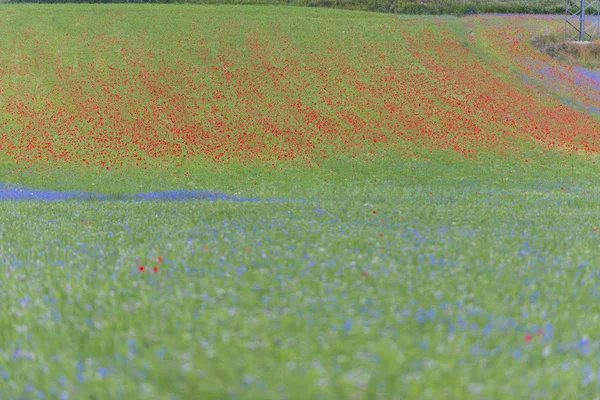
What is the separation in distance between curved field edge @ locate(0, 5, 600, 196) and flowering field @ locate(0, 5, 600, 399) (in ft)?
0.68

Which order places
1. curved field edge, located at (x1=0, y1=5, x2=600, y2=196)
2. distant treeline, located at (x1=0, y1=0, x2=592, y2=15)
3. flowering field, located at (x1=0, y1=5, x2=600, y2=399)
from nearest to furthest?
flowering field, located at (x1=0, y1=5, x2=600, y2=399)
curved field edge, located at (x1=0, y1=5, x2=600, y2=196)
distant treeline, located at (x1=0, y1=0, x2=592, y2=15)

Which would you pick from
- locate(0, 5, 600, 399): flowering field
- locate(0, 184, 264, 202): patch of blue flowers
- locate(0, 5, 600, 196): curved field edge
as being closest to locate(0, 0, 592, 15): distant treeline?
locate(0, 5, 600, 196): curved field edge

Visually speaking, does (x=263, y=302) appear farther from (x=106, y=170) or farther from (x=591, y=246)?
(x=106, y=170)

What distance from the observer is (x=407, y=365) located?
426 centimetres

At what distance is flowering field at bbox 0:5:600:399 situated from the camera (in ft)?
14.8

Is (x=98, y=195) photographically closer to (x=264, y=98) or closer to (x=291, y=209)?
(x=291, y=209)

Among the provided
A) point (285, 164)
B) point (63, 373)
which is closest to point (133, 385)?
point (63, 373)

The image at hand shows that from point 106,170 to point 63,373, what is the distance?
83.0ft

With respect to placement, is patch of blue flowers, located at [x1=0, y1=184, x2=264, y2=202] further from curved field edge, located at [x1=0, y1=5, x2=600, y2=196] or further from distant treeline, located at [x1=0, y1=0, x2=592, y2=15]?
distant treeline, located at [x1=0, y1=0, x2=592, y2=15]

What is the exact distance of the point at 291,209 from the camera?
16.4 metres

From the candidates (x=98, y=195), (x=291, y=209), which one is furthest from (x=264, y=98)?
(x=291, y=209)

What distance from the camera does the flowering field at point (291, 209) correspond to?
14.8 feet

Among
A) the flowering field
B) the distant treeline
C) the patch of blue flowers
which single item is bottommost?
the patch of blue flowers

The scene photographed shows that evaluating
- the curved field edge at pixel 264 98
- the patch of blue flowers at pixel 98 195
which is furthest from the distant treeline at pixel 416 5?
the patch of blue flowers at pixel 98 195
